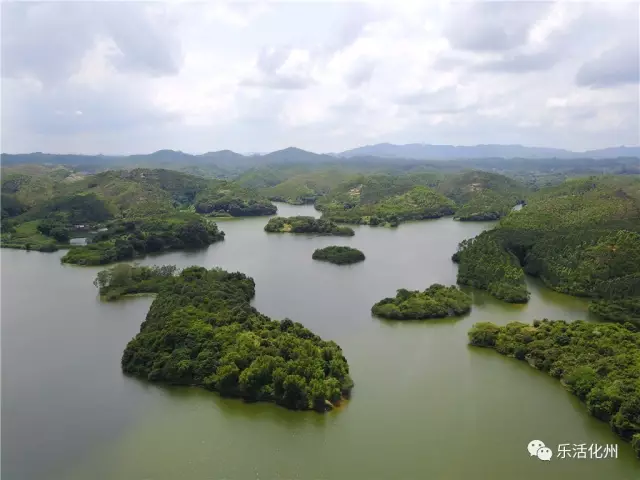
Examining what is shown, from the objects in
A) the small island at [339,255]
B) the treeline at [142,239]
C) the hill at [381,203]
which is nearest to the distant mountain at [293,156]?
the hill at [381,203]

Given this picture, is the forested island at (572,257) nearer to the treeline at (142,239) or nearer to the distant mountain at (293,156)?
the treeline at (142,239)

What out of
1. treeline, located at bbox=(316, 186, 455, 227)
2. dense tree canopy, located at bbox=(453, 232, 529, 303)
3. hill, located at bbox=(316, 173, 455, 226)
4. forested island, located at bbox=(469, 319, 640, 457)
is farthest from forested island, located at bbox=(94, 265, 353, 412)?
hill, located at bbox=(316, 173, 455, 226)

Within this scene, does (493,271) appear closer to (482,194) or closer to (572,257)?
(572,257)

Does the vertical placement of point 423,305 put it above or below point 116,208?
above

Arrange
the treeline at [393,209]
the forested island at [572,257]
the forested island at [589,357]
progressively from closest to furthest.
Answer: the forested island at [589,357] < the forested island at [572,257] < the treeline at [393,209]

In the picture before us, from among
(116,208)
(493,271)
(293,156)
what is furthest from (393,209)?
(293,156)

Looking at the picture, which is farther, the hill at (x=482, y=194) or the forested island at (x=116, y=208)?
Answer: the hill at (x=482, y=194)

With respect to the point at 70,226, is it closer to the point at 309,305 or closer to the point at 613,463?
the point at 309,305

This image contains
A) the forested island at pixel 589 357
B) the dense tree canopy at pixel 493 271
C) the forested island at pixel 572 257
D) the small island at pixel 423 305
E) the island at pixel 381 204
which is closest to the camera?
the forested island at pixel 589 357
